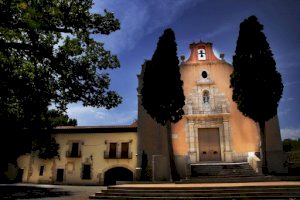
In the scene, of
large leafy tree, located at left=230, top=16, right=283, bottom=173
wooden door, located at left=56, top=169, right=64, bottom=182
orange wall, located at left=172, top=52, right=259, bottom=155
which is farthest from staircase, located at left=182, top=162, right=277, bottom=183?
wooden door, located at left=56, top=169, right=64, bottom=182

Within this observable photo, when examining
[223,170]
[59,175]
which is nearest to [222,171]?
[223,170]

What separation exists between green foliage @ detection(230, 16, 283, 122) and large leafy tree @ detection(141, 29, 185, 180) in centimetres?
434

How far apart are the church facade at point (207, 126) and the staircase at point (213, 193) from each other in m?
7.84

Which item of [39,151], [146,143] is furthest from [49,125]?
[146,143]

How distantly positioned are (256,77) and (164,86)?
643cm

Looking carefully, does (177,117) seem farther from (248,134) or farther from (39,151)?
(39,151)

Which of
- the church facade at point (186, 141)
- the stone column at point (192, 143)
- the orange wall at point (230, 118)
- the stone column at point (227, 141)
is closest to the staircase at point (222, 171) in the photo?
the church facade at point (186, 141)

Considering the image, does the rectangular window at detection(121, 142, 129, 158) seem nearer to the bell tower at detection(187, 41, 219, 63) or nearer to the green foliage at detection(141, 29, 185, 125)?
the green foliage at detection(141, 29, 185, 125)

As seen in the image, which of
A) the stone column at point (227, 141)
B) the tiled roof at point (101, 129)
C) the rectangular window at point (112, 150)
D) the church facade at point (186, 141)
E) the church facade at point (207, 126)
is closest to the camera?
the church facade at point (186, 141)

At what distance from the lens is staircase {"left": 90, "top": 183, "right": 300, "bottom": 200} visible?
36.6 ft

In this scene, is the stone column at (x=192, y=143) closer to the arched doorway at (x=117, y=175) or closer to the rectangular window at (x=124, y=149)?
the rectangular window at (x=124, y=149)

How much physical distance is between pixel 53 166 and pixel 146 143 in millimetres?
13567

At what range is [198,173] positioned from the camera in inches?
756

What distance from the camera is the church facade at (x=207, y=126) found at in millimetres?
21688
